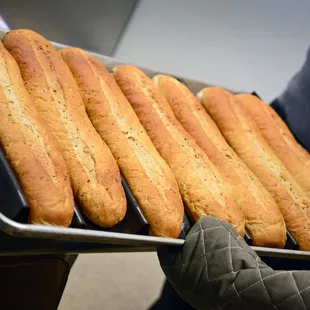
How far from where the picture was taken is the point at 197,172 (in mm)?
1696

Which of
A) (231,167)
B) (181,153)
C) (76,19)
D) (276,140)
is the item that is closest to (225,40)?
(76,19)

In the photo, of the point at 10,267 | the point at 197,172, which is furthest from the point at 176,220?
the point at 10,267

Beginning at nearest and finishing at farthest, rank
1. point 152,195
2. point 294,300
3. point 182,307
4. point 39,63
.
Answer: point 294,300 < point 152,195 < point 39,63 < point 182,307

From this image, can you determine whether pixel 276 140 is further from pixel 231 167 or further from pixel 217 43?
pixel 217 43

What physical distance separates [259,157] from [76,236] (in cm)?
106

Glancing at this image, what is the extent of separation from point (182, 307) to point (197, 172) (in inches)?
41.5

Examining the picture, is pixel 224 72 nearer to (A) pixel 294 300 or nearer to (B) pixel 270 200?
(B) pixel 270 200

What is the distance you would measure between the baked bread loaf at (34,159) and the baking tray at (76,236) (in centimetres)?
4

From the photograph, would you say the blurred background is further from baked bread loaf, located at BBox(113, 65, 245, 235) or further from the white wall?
baked bread loaf, located at BBox(113, 65, 245, 235)

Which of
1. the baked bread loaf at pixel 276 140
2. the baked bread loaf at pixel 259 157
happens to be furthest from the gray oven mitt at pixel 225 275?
the baked bread loaf at pixel 276 140

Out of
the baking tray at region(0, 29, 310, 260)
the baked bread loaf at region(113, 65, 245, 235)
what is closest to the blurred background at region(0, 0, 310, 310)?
the baked bread loaf at region(113, 65, 245, 235)

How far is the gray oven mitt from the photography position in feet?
4.20

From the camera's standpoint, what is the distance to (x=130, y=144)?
1613 mm

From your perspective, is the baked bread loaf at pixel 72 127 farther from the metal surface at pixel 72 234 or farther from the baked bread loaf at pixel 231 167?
the baked bread loaf at pixel 231 167
